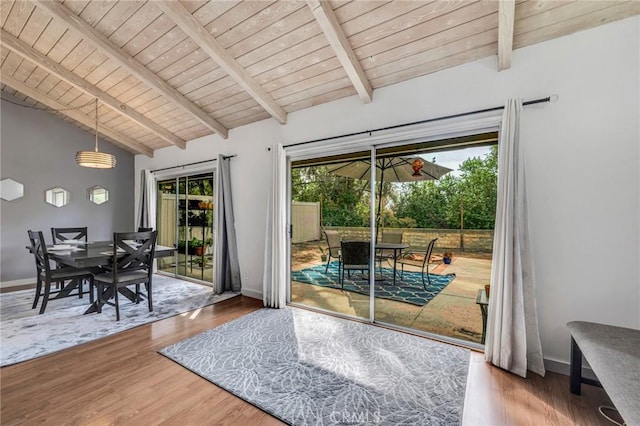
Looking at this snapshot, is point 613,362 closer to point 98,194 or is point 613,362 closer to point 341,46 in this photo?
point 341,46

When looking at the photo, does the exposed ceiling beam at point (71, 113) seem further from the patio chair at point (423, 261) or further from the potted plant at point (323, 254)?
the patio chair at point (423, 261)

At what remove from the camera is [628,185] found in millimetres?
2037

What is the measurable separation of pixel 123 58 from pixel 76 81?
1214 millimetres

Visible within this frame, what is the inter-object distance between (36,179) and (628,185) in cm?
777

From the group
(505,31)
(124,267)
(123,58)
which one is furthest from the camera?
(124,267)

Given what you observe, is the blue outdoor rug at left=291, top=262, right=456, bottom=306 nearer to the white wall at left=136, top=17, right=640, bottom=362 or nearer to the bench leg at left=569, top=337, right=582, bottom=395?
the white wall at left=136, top=17, right=640, bottom=362

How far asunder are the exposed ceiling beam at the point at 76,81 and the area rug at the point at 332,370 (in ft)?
11.5

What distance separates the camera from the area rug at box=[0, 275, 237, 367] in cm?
258

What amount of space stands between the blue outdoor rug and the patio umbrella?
112cm

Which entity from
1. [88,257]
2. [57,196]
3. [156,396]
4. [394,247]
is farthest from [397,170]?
[57,196]

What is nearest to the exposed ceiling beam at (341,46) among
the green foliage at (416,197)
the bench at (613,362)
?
the green foliage at (416,197)

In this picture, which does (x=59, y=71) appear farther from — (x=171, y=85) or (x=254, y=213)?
(x=254, y=213)

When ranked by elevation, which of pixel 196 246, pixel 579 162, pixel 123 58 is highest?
pixel 123 58

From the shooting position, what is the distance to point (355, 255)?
3.61 meters
